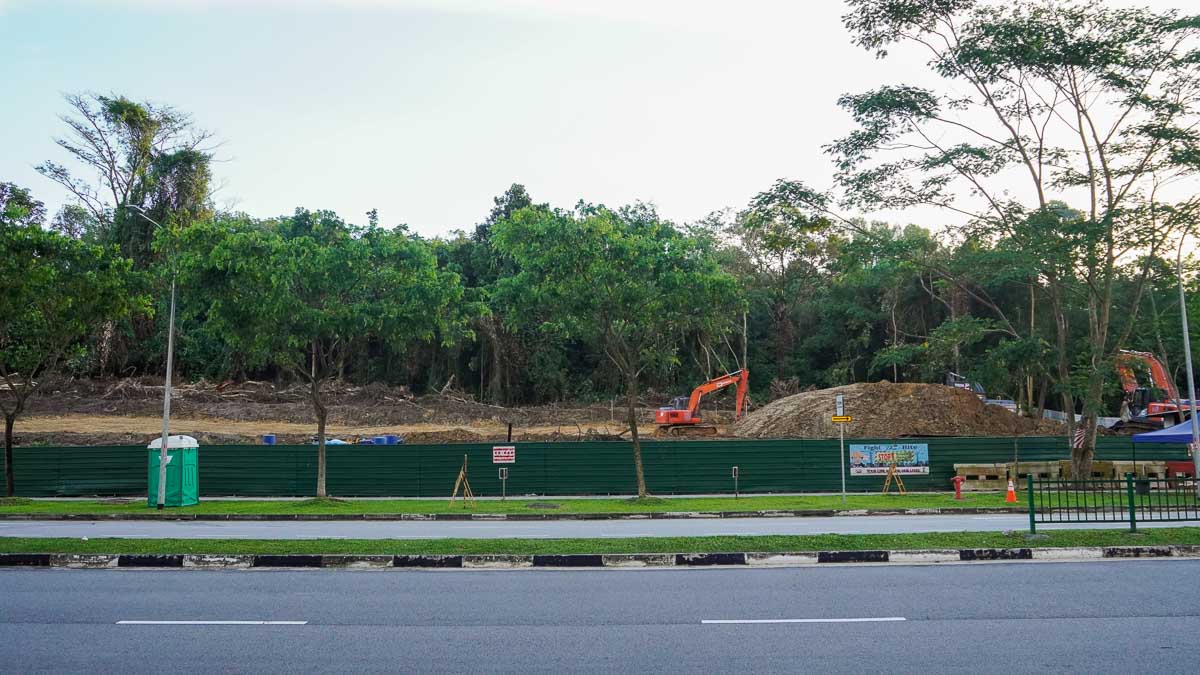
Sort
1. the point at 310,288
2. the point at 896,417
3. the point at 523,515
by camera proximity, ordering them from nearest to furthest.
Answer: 1. the point at 523,515
2. the point at 310,288
3. the point at 896,417

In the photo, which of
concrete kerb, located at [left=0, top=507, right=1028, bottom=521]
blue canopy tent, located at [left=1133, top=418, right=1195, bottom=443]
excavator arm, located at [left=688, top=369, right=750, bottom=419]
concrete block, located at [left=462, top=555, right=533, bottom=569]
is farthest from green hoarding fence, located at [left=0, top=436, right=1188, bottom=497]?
concrete block, located at [left=462, top=555, right=533, bottom=569]

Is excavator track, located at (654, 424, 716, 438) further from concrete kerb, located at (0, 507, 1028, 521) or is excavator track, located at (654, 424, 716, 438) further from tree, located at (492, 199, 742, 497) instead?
concrete kerb, located at (0, 507, 1028, 521)

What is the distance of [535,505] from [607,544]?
1236cm

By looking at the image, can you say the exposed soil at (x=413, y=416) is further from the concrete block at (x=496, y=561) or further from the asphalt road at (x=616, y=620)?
the asphalt road at (x=616, y=620)

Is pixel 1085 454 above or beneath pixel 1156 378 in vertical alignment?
beneath

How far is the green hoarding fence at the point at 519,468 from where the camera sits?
30078mm

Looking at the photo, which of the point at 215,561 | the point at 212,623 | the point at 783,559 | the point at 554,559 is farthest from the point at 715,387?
the point at 212,623

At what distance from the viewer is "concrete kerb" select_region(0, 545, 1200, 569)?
1210 cm

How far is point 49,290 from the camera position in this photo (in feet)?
86.9

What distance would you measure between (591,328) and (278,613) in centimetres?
1912

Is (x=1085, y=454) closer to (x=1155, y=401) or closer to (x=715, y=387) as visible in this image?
(x=1155, y=401)

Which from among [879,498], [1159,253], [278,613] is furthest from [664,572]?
[1159,253]

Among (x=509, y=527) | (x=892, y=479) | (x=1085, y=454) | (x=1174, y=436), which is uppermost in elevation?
(x=1174, y=436)

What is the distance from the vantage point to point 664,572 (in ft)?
37.8
